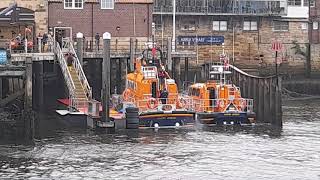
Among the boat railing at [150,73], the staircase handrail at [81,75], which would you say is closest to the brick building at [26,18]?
the staircase handrail at [81,75]

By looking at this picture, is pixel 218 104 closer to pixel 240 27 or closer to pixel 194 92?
pixel 194 92

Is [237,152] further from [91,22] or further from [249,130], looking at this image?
[91,22]

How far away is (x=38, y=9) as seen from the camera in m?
51.3

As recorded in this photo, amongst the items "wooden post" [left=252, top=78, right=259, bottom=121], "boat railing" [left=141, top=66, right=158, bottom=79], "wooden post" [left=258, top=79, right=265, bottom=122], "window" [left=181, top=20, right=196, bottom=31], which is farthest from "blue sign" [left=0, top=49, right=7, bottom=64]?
"window" [left=181, top=20, right=196, bottom=31]

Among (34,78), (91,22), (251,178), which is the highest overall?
(91,22)

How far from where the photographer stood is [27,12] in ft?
166

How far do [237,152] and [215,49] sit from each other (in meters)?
39.2

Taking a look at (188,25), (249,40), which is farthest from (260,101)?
(249,40)

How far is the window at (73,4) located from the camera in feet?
171

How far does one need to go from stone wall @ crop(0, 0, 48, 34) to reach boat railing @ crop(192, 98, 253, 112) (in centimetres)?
1545

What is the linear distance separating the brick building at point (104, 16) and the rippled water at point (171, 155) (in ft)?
49.6

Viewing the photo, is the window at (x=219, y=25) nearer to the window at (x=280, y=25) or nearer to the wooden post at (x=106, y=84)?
the window at (x=280, y=25)

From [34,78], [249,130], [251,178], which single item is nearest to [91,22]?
[34,78]

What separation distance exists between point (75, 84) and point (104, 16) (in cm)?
1241
